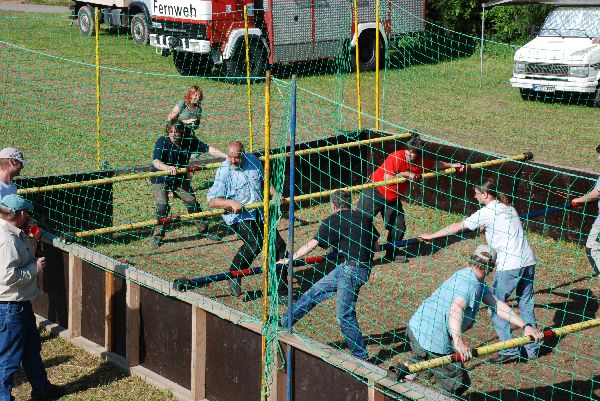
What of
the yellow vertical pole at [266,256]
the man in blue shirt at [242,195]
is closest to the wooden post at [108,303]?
the man in blue shirt at [242,195]

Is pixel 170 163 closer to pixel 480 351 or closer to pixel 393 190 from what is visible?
pixel 393 190

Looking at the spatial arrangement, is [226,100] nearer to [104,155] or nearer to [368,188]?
[104,155]

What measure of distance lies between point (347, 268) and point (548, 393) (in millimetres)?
1849

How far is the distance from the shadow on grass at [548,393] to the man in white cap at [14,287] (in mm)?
3407

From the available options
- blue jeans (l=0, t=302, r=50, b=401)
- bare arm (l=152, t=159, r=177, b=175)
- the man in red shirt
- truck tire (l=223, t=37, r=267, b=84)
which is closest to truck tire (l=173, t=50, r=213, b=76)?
truck tire (l=223, t=37, r=267, b=84)

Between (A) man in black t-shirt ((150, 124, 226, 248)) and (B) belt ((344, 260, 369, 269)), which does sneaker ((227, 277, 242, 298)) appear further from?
(B) belt ((344, 260, 369, 269))

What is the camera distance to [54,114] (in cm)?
1794

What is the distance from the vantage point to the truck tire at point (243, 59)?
66.0ft

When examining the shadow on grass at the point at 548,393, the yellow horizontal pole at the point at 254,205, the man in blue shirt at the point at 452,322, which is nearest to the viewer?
the man in blue shirt at the point at 452,322

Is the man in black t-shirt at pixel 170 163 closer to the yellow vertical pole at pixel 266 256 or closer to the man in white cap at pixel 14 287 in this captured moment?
the man in white cap at pixel 14 287

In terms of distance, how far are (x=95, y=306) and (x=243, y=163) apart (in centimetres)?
203

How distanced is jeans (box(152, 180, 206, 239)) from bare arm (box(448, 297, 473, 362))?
4880 millimetres

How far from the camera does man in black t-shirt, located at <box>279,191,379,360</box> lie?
8031mm

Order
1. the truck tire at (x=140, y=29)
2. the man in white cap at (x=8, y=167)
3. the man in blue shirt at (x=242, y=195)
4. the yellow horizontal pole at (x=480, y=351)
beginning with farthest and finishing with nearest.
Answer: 1. the truck tire at (x=140, y=29)
2. the man in blue shirt at (x=242, y=195)
3. the man in white cap at (x=8, y=167)
4. the yellow horizontal pole at (x=480, y=351)
